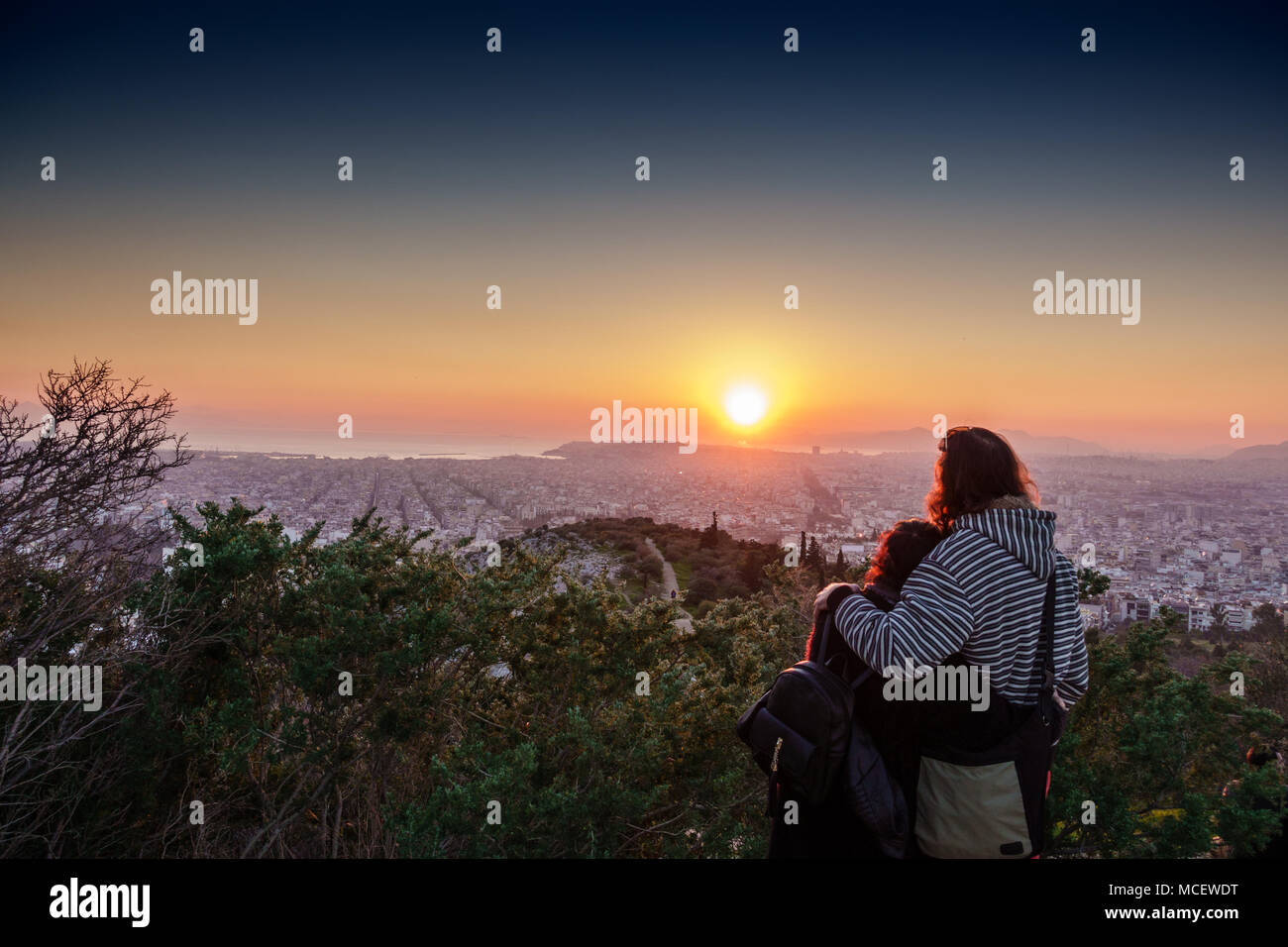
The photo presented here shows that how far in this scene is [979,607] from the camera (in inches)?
77.2

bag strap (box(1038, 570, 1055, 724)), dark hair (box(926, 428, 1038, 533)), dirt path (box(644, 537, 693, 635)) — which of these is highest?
dark hair (box(926, 428, 1038, 533))

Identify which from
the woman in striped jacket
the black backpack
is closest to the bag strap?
the woman in striped jacket

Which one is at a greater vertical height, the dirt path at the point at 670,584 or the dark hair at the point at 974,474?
the dark hair at the point at 974,474

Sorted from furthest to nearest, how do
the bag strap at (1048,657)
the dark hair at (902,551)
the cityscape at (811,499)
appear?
the cityscape at (811,499)
the dark hair at (902,551)
the bag strap at (1048,657)

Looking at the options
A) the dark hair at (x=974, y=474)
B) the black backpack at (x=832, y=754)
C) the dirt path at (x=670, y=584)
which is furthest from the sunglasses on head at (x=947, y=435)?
the dirt path at (x=670, y=584)

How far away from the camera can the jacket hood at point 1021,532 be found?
196 cm

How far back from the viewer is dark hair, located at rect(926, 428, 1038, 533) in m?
2.11

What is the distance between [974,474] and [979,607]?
456 mm

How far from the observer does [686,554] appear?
10.4 metres

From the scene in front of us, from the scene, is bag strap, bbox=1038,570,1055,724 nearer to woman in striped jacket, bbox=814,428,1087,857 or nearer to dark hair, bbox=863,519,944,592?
woman in striped jacket, bbox=814,428,1087,857

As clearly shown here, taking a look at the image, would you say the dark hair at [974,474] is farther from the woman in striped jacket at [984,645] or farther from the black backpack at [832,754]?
the black backpack at [832,754]

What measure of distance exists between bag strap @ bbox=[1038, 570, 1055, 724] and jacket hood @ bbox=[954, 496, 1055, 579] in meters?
0.09

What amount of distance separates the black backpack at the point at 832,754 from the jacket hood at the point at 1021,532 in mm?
595
